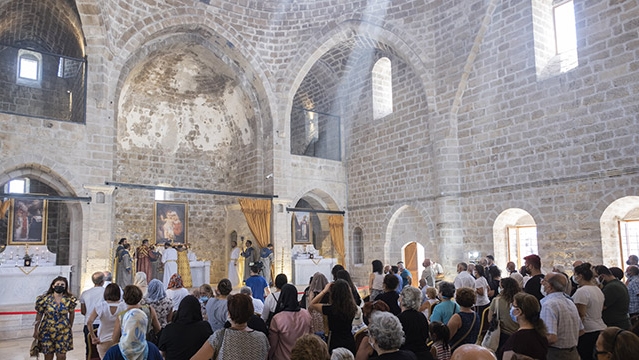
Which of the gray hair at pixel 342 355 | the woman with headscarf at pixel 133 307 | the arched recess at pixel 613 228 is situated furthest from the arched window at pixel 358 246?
the gray hair at pixel 342 355

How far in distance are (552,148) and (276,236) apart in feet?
24.4

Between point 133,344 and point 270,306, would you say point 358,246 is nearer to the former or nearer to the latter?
point 270,306

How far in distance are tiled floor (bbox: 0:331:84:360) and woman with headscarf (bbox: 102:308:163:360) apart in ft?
14.8

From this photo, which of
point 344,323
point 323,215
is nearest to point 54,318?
point 344,323

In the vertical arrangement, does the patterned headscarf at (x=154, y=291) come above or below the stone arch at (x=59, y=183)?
below

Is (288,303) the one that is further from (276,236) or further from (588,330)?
(276,236)

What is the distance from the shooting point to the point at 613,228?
31.5 ft

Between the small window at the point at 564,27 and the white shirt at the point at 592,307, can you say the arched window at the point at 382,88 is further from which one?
the white shirt at the point at 592,307

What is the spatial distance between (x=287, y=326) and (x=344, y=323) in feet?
1.54

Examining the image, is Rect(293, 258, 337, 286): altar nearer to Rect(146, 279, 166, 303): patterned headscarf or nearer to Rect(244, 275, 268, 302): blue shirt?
Rect(244, 275, 268, 302): blue shirt

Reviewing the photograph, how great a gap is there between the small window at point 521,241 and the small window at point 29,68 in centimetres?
1511

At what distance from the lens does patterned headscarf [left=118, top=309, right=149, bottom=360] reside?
3.06 metres

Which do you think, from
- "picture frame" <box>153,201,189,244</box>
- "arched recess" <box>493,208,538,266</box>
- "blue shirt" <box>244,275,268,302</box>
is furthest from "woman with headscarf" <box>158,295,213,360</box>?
"picture frame" <box>153,201,189,244</box>

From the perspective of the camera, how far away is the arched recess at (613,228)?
9.30 metres
